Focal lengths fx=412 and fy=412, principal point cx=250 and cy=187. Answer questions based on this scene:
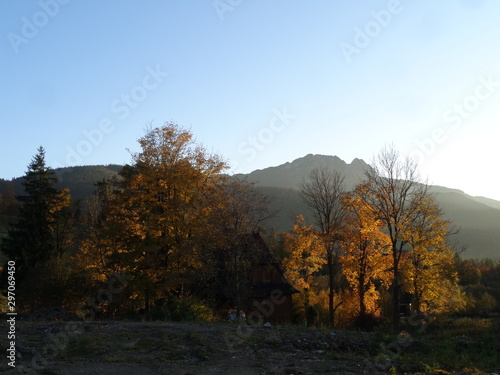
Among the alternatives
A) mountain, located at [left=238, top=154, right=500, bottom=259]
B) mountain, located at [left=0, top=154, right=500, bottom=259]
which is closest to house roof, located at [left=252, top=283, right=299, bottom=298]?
mountain, located at [left=238, top=154, right=500, bottom=259]

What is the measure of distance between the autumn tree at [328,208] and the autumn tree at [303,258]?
85 centimetres

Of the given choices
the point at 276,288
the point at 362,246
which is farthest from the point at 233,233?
the point at 276,288

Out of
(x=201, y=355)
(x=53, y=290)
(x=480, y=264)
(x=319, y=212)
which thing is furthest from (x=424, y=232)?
(x=480, y=264)

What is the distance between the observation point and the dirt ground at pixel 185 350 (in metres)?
10.7

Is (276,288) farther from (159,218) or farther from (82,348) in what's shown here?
(82,348)

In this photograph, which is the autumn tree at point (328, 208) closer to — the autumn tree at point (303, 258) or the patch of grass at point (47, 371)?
the autumn tree at point (303, 258)

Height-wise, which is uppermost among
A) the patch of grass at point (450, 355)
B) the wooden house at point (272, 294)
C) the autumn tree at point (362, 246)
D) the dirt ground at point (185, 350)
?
the autumn tree at point (362, 246)

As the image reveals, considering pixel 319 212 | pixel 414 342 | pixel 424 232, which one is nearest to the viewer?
pixel 414 342

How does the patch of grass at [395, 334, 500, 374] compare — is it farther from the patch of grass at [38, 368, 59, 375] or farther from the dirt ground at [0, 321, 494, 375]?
the patch of grass at [38, 368, 59, 375]

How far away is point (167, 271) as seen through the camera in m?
23.2

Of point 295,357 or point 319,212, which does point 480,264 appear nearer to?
point 319,212

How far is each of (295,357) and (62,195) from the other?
128 feet

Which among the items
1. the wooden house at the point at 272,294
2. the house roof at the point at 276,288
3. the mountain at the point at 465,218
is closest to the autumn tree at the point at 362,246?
the wooden house at the point at 272,294

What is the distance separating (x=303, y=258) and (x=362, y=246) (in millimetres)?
5463
